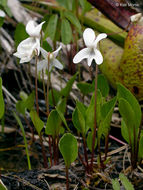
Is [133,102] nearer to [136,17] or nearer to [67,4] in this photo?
[136,17]

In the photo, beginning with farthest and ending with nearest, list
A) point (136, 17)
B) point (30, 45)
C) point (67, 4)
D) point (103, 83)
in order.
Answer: point (67, 4) → point (103, 83) → point (136, 17) → point (30, 45)

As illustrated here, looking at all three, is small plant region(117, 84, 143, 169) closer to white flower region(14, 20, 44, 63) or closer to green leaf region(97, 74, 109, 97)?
green leaf region(97, 74, 109, 97)

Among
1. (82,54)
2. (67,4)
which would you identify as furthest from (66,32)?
(82,54)

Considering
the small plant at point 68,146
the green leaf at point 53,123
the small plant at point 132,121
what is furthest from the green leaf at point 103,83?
the small plant at point 68,146

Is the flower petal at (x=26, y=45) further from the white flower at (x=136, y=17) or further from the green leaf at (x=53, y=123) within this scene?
the white flower at (x=136, y=17)

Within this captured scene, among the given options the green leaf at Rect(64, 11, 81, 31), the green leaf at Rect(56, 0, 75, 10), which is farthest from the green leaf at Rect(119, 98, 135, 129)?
the green leaf at Rect(56, 0, 75, 10)

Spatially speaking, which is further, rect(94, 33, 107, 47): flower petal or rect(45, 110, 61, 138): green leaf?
rect(45, 110, 61, 138): green leaf

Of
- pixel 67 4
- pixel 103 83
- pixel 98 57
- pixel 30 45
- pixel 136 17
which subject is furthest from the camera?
pixel 67 4

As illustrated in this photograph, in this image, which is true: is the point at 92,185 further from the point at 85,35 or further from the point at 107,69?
the point at 107,69
